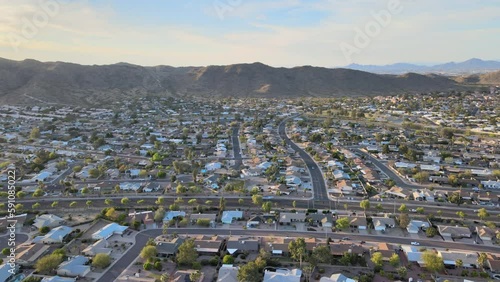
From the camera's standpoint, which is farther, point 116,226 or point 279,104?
point 279,104

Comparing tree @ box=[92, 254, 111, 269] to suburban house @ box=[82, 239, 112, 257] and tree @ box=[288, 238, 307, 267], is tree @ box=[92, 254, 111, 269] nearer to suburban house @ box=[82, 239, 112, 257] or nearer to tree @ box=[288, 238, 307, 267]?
suburban house @ box=[82, 239, 112, 257]

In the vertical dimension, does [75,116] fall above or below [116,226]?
above

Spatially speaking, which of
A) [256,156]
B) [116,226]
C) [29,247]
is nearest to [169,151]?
[256,156]

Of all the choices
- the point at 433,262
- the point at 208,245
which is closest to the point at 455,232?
the point at 433,262

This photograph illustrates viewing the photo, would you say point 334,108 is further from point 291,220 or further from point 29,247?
point 29,247

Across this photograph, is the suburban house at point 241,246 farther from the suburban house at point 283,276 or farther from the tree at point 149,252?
the tree at point 149,252

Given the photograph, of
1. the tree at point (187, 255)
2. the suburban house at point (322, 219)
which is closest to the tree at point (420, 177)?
the suburban house at point (322, 219)

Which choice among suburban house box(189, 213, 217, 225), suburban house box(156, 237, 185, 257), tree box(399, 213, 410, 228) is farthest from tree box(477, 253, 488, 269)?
suburban house box(156, 237, 185, 257)
